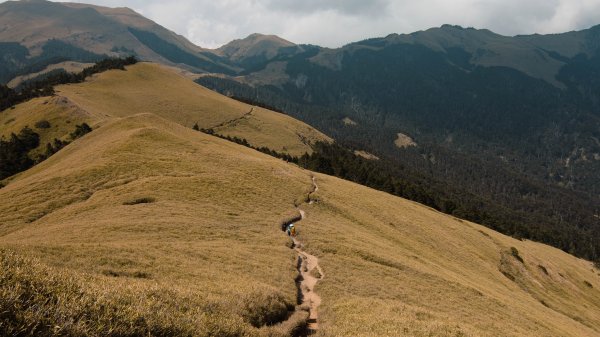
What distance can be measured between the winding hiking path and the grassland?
22.1 inches

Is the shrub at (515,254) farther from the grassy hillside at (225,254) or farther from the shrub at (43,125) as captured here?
the shrub at (43,125)

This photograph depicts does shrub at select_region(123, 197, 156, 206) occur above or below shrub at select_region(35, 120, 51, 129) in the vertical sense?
above

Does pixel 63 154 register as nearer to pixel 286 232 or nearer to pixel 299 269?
pixel 286 232

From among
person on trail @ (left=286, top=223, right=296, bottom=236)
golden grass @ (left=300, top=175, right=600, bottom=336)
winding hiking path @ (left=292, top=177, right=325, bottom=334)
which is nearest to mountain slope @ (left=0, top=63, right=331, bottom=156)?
golden grass @ (left=300, top=175, right=600, bottom=336)

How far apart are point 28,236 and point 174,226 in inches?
441

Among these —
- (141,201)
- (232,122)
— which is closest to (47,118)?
(232,122)

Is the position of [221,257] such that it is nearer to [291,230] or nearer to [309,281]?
[309,281]

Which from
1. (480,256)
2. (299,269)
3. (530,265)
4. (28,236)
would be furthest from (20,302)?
(530,265)

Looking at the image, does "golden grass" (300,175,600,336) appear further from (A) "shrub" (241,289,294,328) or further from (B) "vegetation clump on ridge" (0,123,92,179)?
(B) "vegetation clump on ridge" (0,123,92,179)

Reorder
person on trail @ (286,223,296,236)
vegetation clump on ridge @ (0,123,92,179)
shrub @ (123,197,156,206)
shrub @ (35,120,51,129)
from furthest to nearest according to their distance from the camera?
shrub @ (35,120,51,129)
vegetation clump on ridge @ (0,123,92,179)
person on trail @ (286,223,296,236)
shrub @ (123,197,156,206)

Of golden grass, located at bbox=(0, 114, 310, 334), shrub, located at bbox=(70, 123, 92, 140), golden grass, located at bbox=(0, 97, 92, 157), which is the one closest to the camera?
golden grass, located at bbox=(0, 114, 310, 334)

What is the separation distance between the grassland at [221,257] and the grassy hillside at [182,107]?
87.8 meters

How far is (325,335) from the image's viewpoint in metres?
20.2

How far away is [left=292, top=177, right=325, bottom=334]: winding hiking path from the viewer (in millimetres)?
23591
